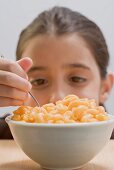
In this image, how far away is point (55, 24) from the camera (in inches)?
62.7

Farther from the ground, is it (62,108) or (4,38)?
(62,108)

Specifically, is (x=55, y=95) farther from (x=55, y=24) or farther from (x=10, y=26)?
(x=10, y=26)

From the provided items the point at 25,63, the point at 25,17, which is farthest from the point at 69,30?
Answer: the point at 25,17

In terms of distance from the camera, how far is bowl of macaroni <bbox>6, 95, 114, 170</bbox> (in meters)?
0.61

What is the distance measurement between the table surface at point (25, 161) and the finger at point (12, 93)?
124 mm

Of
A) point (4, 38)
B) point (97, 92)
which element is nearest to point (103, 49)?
point (97, 92)

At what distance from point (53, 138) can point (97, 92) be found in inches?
37.3

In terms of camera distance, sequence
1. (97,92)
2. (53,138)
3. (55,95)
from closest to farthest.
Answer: (53,138)
(55,95)
(97,92)

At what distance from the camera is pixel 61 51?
1483 mm

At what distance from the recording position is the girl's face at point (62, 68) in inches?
55.9

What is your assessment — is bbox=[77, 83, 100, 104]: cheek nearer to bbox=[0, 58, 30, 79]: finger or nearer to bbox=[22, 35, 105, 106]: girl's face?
bbox=[22, 35, 105, 106]: girl's face

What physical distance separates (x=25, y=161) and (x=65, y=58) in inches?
32.4

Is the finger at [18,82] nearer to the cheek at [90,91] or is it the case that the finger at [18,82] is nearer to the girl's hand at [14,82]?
the girl's hand at [14,82]

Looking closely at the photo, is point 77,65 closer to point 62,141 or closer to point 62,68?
point 62,68
